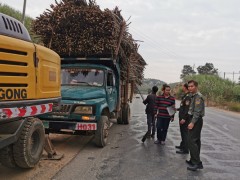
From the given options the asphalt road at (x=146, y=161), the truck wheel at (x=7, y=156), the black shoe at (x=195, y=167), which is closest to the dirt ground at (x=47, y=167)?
the asphalt road at (x=146, y=161)

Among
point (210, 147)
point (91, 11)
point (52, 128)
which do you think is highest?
point (91, 11)

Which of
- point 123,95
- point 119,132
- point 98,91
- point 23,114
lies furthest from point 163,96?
point 23,114

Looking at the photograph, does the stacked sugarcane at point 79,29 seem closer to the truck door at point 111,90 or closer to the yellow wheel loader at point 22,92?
the truck door at point 111,90

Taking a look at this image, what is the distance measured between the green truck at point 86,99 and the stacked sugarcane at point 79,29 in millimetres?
308

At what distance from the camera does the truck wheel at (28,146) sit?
5.58 metres

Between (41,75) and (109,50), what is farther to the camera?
(109,50)

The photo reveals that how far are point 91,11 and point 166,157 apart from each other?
16.1ft

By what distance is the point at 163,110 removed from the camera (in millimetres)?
9281

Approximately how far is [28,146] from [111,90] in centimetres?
473

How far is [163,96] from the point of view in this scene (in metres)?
9.42

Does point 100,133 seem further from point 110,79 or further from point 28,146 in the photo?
point 28,146

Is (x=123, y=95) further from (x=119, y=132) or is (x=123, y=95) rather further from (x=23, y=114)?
(x=23, y=114)

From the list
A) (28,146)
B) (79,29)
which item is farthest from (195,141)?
(79,29)

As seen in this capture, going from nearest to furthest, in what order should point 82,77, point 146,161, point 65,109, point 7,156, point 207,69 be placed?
point 7,156
point 146,161
point 65,109
point 82,77
point 207,69
